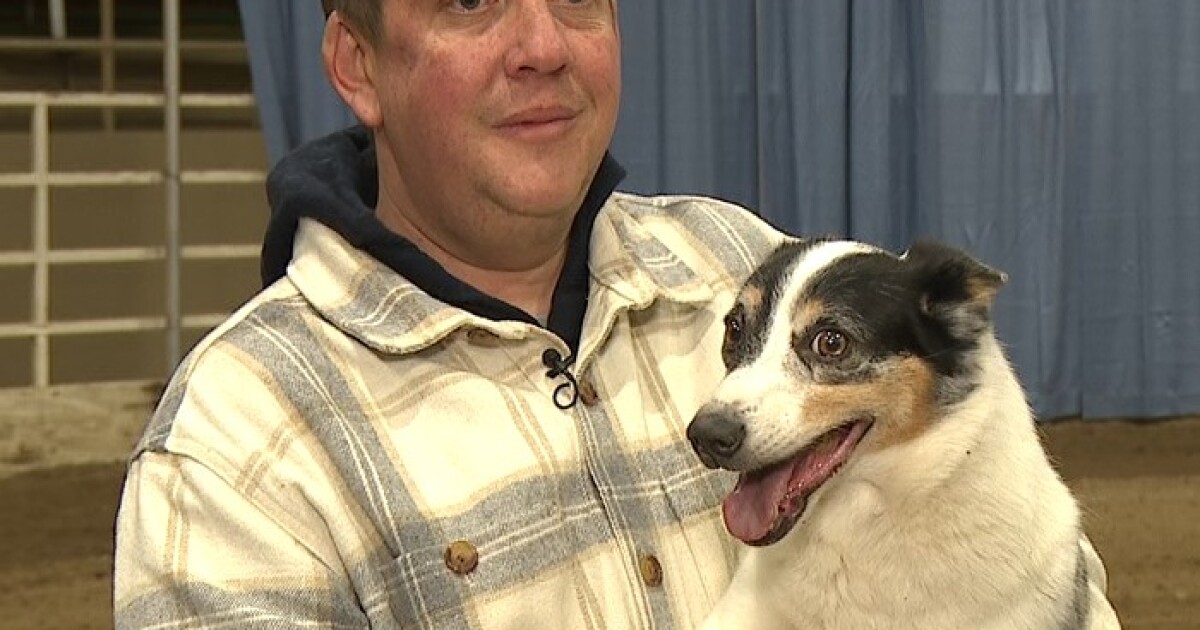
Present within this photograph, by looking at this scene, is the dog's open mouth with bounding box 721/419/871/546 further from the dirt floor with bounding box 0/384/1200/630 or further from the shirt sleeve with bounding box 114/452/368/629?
the dirt floor with bounding box 0/384/1200/630

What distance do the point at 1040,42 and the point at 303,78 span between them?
1.49 metres

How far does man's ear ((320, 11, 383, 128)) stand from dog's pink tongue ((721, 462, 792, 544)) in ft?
1.70

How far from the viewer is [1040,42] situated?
2.97 meters

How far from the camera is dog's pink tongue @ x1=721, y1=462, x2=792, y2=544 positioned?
1238 millimetres

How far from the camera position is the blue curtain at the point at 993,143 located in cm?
288

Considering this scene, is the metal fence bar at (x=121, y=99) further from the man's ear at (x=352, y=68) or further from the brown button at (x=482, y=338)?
the brown button at (x=482, y=338)

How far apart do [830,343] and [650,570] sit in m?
0.27

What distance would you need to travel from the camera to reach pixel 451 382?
51.3 inches

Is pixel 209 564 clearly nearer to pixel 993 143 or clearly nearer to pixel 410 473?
pixel 410 473

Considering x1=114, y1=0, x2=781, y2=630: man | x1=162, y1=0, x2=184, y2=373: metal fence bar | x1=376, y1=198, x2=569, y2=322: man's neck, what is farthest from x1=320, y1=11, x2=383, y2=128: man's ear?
x1=162, y1=0, x2=184, y2=373: metal fence bar

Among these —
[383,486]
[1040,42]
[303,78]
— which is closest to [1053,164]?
[1040,42]

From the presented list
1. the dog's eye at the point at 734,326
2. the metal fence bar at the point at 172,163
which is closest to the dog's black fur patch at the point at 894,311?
the dog's eye at the point at 734,326

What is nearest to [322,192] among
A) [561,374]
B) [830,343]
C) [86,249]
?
[561,374]

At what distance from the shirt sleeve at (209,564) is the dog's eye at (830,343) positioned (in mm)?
462
